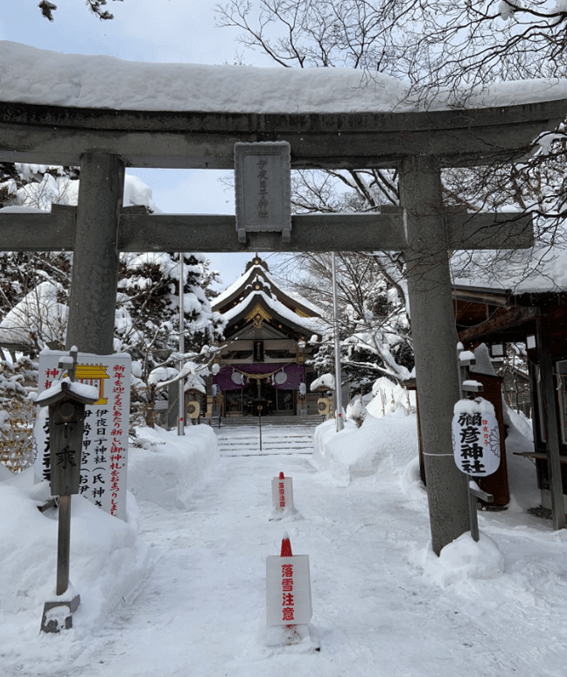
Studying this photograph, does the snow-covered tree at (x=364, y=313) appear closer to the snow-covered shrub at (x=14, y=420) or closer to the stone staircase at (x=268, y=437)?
the stone staircase at (x=268, y=437)

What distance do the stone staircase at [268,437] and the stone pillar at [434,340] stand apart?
524 inches

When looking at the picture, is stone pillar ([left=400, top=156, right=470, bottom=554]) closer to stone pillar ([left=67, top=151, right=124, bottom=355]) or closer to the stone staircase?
stone pillar ([left=67, top=151, right=124, bottom=355])

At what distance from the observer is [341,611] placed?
14.5 feet

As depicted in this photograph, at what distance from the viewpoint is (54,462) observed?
4160 mm

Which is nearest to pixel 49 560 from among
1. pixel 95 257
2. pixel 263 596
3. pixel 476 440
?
pixel 263 596

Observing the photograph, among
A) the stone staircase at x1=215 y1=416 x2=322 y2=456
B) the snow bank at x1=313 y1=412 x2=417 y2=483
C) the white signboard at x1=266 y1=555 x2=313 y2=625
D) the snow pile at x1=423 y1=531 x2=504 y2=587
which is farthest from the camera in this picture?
the stone staircase at x1=215 y1=416 x2=322 y2=456

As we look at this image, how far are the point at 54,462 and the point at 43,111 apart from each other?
Result: 4.04 meters

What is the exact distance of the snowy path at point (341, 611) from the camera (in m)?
3.48

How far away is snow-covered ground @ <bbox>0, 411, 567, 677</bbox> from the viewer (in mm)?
3531

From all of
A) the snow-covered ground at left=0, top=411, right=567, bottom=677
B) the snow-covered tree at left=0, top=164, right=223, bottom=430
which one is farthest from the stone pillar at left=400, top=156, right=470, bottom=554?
the snow-covered tree at left=0, top=164, right=223, bottom=430

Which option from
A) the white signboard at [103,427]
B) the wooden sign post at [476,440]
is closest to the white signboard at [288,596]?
the wooden sign post at [476,440]

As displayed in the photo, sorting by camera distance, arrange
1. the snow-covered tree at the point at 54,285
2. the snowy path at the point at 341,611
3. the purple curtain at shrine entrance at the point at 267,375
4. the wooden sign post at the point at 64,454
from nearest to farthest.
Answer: the snowy path at the point at 341,611, the wooden sign post at the point at 64,454, the snow-covered tree at the point at 54,285, the purple curtain at shrine entrance at the point at 267,375

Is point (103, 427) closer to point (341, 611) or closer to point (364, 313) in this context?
point (341, 611)

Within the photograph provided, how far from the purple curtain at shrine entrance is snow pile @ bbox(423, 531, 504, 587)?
22241 millimetres
